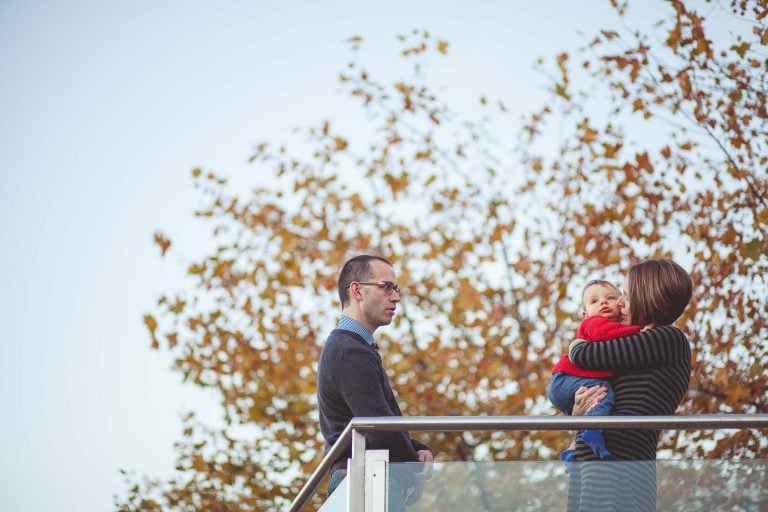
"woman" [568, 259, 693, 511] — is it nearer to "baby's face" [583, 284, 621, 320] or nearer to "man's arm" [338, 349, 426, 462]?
"baby's face" [583, 284, 621, 320]

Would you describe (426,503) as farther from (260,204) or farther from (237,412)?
(260,204)

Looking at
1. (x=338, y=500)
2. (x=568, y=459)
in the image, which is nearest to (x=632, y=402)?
(x=568, y=459)

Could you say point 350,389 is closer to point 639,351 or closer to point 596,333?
point 596,333

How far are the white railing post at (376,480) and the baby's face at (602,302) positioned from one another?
3.84ft

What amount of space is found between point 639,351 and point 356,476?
1.15 m

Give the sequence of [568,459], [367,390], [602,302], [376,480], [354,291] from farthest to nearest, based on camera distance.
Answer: [354,291] < [602,302] < [367,390] < [568,459] < [376,480]

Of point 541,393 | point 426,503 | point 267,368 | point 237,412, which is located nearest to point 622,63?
point 541,393

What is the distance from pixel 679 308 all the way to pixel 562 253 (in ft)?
27.4

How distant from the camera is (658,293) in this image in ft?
13.5

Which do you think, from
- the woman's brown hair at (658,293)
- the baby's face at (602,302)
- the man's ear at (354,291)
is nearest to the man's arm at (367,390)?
the man's ear at (354,291)

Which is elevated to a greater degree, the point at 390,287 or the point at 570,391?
the point at 390,287

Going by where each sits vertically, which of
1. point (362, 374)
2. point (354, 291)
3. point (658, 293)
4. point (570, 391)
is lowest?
point (570, 391)

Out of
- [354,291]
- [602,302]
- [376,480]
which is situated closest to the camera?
[376,480]

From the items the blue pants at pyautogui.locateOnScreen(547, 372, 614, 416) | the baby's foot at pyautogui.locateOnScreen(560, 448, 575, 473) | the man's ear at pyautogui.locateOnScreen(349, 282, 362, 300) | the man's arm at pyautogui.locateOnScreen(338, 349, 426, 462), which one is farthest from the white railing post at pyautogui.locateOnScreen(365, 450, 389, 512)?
the man's ear at pyautogui.locateOnScreen(349, 282, 362, 300)
